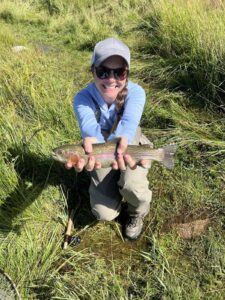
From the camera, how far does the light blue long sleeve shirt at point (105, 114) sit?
2891 millimetres

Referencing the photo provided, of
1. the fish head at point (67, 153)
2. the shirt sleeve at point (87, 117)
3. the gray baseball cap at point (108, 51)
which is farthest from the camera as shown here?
the shirt sleeve at point (87, 117)

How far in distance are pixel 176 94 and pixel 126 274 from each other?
7.64 ft

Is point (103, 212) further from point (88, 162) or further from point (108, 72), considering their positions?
point (108, 72)

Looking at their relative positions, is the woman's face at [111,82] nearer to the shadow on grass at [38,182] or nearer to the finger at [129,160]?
the finger at [129,160]

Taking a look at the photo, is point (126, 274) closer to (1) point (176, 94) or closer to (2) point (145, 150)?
(2) point (145, 150)

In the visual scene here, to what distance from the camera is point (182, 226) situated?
3328mm

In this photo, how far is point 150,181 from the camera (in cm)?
373

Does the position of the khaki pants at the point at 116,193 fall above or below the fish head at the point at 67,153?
below

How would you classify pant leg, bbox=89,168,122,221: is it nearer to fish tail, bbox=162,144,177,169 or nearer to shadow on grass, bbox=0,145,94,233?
shadow on grass, bbox=0,145,94,233

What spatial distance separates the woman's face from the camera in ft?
9.46

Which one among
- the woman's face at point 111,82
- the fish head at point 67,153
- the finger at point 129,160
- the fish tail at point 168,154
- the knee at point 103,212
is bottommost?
the knee at point 103,212

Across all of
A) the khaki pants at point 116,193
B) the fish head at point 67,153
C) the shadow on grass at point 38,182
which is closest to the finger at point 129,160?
the fish head at point 67,153

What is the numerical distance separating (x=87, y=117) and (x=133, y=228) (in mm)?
935

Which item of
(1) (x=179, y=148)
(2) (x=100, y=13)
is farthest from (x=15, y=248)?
(2) (x=100, y=13)
